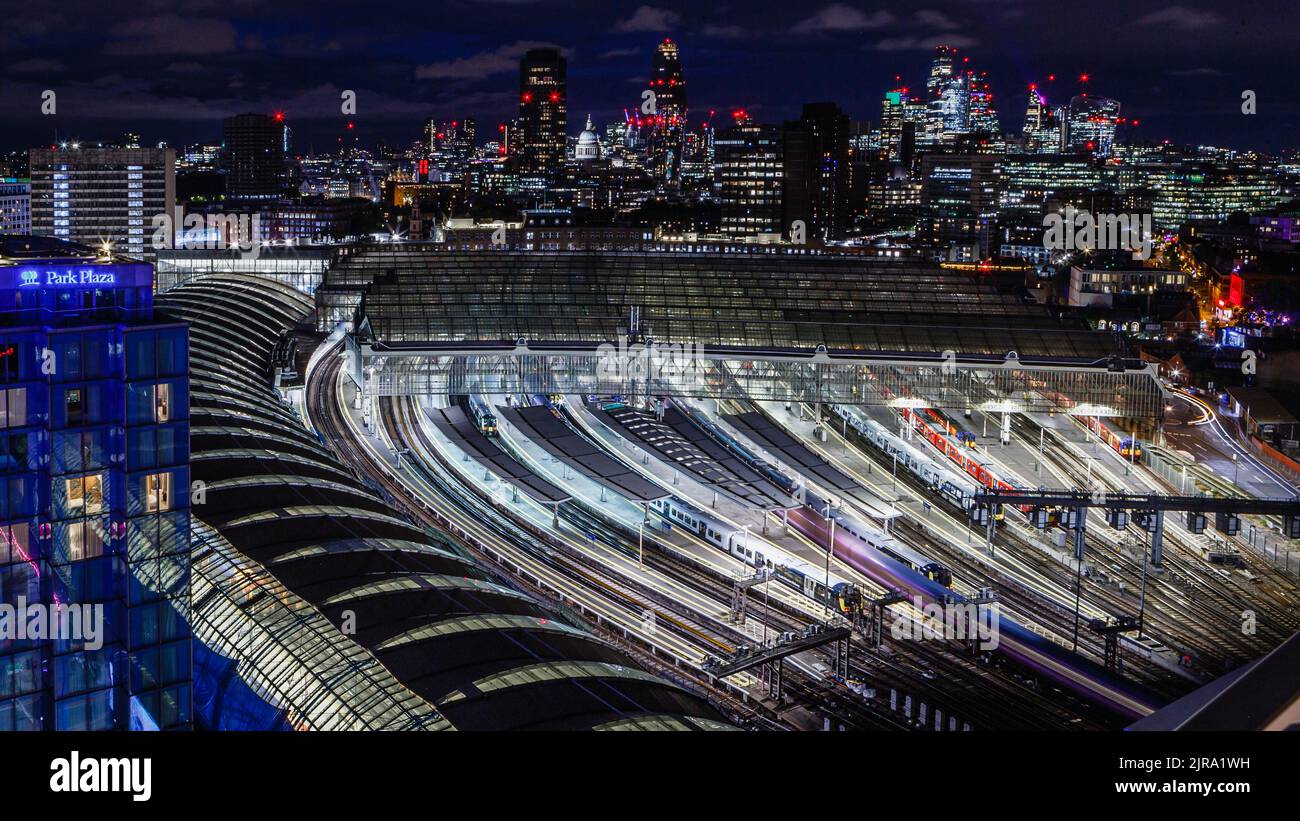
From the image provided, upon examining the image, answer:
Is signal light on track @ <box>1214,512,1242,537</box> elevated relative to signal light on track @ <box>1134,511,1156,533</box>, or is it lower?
elevated

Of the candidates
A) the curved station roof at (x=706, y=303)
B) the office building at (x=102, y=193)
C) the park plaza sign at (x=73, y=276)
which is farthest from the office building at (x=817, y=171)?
the park plaza sign at (x=73, y=276)

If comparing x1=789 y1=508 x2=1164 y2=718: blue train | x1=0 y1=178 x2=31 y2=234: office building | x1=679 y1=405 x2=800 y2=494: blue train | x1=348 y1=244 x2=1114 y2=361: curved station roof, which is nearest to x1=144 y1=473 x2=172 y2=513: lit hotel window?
x1=789 y1=508 x2=1164 y2=718: blue train

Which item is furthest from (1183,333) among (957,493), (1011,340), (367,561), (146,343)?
(146,343)

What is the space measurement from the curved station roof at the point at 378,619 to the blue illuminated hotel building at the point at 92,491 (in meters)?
2.32

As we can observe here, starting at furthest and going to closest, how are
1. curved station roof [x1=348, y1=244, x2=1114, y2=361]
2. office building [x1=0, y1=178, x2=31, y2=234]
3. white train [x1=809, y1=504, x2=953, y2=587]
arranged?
office building [x1=0, y1=178, x2=31, y2=234]
curved station roof [x1=348, y1=244, x2=1114, y2=361]
white train [x1=809, y1=504, x2=953, y2=587]

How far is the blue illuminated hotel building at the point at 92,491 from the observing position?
19031 millimetres

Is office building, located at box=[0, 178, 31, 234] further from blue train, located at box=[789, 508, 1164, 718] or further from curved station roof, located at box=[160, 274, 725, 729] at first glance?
curved station roof, located at box=[160, 274, 725, 729]

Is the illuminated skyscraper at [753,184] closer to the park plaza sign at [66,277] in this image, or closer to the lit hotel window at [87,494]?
the park plaza sign at [66,277]

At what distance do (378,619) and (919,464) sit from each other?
35814 millimetres

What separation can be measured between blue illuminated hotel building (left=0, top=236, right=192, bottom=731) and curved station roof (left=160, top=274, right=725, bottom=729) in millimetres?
2317

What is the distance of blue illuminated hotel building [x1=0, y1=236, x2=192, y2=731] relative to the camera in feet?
62.4

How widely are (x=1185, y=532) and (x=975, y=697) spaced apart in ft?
66.5

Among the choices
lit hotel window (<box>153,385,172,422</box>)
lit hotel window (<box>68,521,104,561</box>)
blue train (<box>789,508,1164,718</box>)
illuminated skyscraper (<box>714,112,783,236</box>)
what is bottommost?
blue train (<box>789,508,1164,718</box>)

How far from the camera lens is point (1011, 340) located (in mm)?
68500
